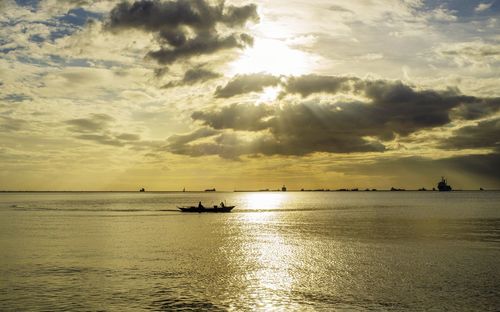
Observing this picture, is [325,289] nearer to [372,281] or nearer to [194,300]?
[372,281]

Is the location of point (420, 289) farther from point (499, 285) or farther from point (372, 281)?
point (499, 285)

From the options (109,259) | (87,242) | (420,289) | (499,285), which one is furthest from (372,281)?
(87,242)

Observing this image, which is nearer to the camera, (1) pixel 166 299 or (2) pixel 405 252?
(1) pixel 166 299

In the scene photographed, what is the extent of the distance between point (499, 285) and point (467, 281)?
3214 millimetres

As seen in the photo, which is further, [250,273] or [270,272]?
[270,272]

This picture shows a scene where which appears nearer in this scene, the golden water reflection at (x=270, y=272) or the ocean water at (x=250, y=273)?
the ocean water at (x=250, y=273)

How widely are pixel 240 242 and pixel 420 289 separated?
46.5m

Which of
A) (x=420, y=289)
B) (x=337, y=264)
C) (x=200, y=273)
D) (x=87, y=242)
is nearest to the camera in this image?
(x=420, y=289)

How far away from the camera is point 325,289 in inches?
1869

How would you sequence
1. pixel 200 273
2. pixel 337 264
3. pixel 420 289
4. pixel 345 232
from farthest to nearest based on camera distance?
pixel 345 232 → pixel 337 264 → pixel 200 273 → pixel 420 289

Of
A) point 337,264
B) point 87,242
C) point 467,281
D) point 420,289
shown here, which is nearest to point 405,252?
point 337,264

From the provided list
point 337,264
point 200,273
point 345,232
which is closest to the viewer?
point 200,273

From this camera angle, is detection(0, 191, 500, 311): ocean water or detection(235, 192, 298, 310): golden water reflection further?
detection(235, 192, 298, 310): golden water reflection

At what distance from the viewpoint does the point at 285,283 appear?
5084 centimetres
